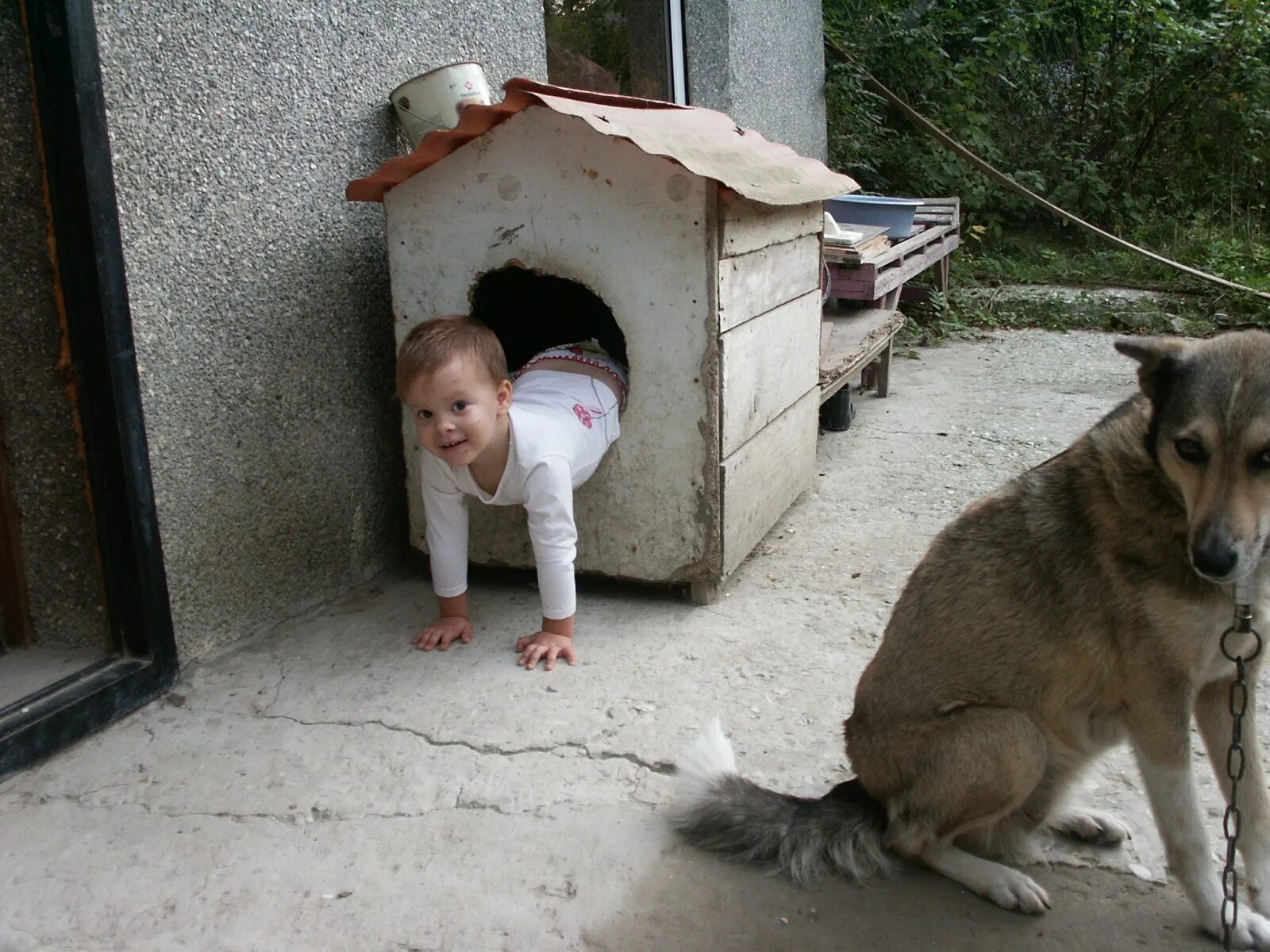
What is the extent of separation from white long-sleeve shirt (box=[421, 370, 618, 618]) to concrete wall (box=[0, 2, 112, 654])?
3.13ft

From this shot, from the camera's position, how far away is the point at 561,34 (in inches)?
259

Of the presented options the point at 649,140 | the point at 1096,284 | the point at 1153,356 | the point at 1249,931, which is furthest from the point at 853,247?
the point at 1096,284

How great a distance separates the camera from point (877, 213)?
6.98m

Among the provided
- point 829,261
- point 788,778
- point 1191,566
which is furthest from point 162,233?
point 829,261

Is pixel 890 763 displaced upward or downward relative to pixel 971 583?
downward

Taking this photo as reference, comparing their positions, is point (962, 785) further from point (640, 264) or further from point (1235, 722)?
point (640, 264)

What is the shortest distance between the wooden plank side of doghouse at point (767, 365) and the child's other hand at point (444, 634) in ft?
3.22

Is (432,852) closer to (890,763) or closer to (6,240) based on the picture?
(890,763)

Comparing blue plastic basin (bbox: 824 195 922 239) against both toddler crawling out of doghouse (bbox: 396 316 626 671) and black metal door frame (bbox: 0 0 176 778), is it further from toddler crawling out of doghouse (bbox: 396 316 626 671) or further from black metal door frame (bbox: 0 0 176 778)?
black metal door frame (bbox: 0 0 176 778)

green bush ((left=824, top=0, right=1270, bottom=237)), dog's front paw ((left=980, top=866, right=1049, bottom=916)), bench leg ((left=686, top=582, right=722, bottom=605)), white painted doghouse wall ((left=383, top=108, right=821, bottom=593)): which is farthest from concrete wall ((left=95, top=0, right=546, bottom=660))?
green bush ((left=824, top=0, right=1270, bottom=237))

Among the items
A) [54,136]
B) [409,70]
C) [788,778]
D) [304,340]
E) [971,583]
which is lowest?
[788,778]

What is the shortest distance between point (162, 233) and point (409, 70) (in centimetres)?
124

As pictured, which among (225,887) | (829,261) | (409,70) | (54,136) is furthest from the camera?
(829,261)

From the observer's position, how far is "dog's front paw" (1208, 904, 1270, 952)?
77.7 inches
